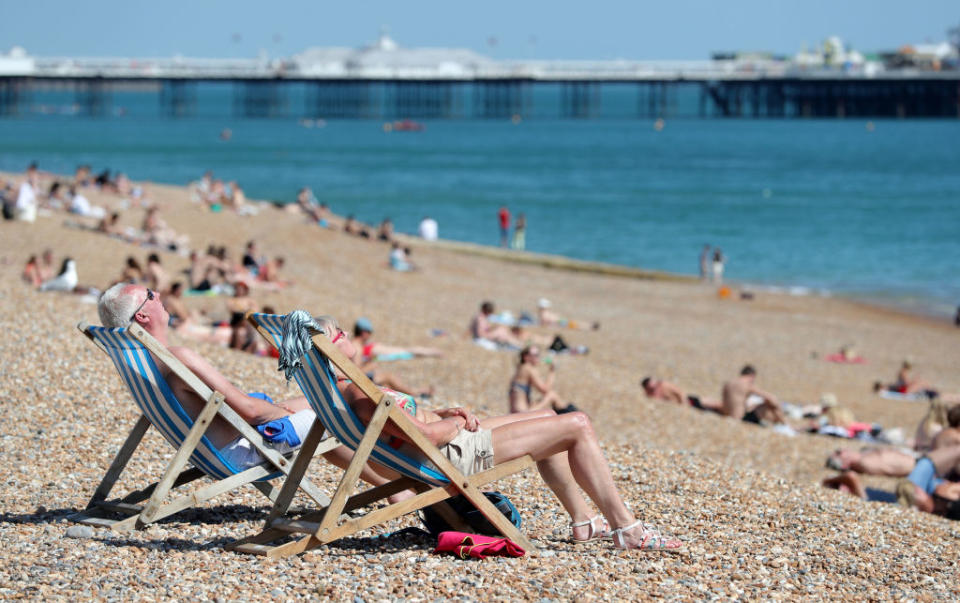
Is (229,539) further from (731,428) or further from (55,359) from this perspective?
(731,428)

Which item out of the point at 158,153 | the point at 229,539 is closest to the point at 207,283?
the point at 229,539

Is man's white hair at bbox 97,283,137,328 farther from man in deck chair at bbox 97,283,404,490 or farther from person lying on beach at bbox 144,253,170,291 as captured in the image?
person lying on beach at bbox 144,253,170,291

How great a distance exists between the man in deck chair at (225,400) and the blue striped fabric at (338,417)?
32cm

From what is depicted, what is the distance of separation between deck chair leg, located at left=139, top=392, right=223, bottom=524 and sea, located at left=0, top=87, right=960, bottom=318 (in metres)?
17.7

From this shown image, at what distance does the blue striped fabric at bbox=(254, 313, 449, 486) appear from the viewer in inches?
143

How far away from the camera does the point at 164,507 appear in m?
3.97

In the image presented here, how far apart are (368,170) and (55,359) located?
1760 inches

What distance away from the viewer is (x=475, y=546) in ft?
12.6

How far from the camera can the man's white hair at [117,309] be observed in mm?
3840

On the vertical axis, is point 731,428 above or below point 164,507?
below

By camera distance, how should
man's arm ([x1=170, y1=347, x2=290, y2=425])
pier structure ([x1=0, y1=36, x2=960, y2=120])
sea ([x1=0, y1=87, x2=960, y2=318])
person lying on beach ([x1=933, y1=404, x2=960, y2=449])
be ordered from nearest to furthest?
1. man's arm ([x1=170, y1=347, x2=290, y2=425])
2. person lying on beach ([x1=933, y1=404, x2=960, y2=449])
3. sea ([x1=0, y1=87, x2=960, y2=318])
4. pier structure ([x1=0, y1=36, x2=960, y2=120])

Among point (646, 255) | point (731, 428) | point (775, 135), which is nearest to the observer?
point (731, 428)

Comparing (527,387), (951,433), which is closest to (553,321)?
(527,387)

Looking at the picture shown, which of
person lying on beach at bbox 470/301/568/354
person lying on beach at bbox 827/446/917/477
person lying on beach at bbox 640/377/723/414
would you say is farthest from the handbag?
person lying on beach at bbox 470/301/568/354
